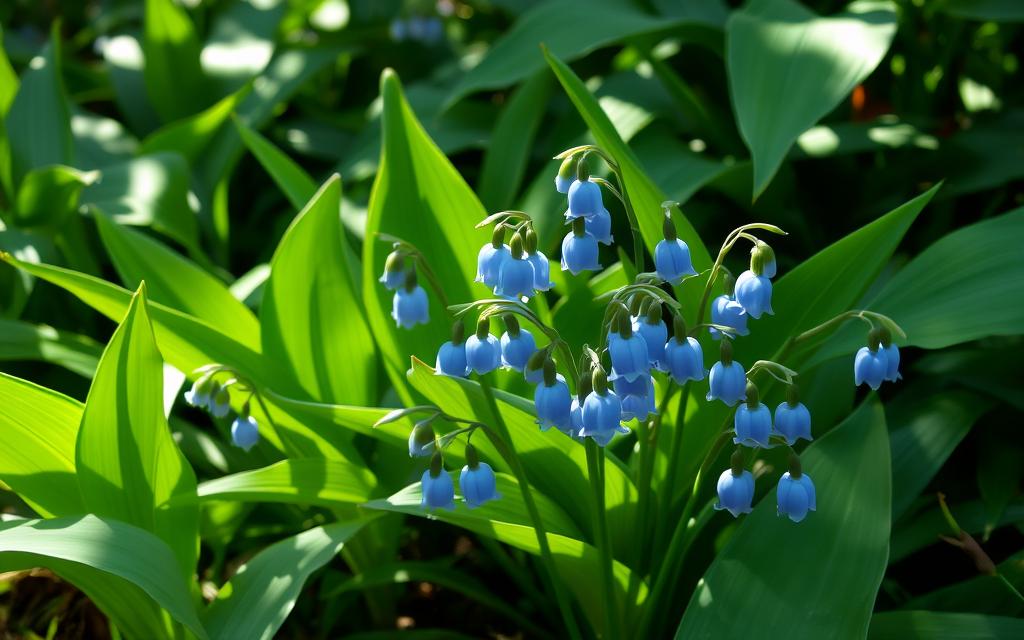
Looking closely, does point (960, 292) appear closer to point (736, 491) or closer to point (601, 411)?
point (736, 491)

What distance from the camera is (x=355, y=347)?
6.12 feet

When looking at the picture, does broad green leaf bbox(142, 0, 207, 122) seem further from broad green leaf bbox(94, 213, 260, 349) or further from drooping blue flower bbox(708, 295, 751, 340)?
drooping blue flower bbox(708, 295, 751, 340)

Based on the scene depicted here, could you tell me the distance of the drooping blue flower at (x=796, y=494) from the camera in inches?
49.5

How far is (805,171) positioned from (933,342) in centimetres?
124

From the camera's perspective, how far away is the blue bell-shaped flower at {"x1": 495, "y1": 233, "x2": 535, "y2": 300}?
1.14m

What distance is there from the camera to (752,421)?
1.19m

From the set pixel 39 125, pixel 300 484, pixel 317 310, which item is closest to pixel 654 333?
pixel 300 484

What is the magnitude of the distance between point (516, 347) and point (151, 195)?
4.83 ft

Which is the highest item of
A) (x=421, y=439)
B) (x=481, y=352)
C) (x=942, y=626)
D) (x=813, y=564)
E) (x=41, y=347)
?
(x=481, y=352)

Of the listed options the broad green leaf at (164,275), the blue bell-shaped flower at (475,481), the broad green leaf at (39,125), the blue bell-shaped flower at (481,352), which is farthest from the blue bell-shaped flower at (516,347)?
the broad green leaf at (39,125)

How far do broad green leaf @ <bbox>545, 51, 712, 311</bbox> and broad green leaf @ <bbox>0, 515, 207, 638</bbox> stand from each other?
87 centimetres

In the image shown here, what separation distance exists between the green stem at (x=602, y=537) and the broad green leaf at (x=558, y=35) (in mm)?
1166

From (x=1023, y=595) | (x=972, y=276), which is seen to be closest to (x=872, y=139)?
(x=972, y=276)

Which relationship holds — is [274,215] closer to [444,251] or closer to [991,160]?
[444,251]
